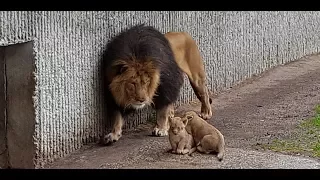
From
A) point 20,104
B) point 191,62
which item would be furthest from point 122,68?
point 191,62

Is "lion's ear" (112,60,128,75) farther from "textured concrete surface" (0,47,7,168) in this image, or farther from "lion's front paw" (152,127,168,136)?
"textured concrete surface" (0,47,7,168)

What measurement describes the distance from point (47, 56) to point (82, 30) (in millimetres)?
481

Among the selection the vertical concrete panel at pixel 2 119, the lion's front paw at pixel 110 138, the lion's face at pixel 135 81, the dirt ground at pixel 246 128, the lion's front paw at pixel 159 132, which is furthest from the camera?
the lion's front paw at pixel 159 132

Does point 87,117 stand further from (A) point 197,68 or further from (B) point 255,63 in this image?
(B) point 255,63

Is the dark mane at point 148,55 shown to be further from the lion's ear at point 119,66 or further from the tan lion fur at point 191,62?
the tan lion fur at point 191,62

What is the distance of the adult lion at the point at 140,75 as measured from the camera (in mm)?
4758

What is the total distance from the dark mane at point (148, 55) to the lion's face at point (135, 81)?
0.05 metres

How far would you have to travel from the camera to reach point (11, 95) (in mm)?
4398

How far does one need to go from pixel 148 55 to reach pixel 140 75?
6.9 inches

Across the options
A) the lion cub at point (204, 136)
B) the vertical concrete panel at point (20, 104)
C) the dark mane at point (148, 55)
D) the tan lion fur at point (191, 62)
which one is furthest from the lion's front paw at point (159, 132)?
the vertical concrete panel at point (20, 104)

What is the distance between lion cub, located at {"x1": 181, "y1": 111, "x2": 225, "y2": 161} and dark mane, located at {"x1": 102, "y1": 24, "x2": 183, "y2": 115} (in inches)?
20.6

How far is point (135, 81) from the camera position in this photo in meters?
4.74

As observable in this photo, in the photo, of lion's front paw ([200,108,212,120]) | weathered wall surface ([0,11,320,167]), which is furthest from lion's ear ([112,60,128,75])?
lion's front paw ([200,108,212,120])

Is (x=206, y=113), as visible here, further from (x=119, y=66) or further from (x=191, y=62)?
(x=119, y=66)
